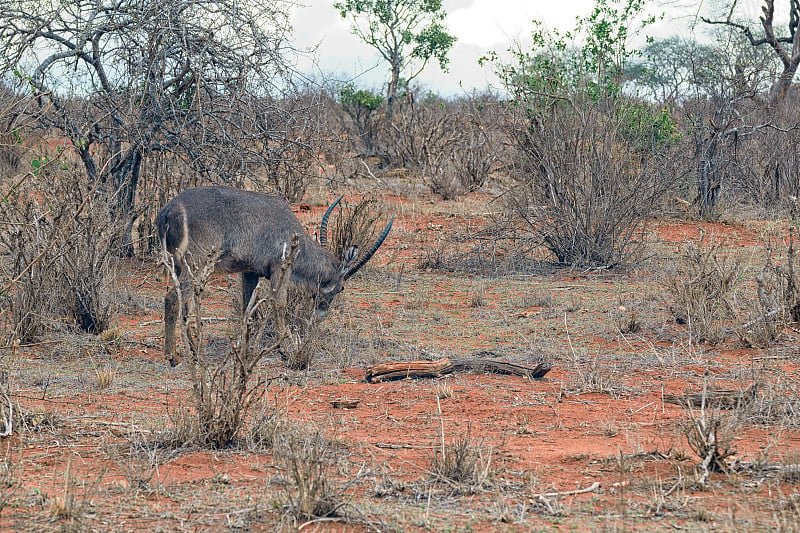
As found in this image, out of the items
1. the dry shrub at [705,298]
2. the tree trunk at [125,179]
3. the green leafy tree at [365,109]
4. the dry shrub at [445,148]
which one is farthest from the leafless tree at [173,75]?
the green leafy tree at [365,109]

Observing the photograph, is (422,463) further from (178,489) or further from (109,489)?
(109,489)

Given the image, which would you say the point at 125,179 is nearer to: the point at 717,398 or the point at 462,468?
the point at 717,398

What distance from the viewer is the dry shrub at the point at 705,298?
290 inches

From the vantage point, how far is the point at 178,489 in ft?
12.2

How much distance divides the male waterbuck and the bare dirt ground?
0.48 meters

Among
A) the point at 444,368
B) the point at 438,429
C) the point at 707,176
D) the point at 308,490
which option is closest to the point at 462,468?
the point at 308,490

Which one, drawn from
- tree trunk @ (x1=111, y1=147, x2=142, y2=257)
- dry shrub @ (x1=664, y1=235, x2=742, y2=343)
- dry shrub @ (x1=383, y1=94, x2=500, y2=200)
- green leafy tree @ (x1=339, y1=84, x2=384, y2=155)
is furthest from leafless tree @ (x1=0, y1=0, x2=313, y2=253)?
green leafy tree @ (x1=339, y1=84, x2=384, y2=155)

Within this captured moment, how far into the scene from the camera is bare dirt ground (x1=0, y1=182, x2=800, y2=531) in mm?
3418

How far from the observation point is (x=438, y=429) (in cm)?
491

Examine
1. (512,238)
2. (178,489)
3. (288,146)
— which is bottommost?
(178,489)

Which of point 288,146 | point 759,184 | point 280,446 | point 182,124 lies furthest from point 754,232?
point 280,446

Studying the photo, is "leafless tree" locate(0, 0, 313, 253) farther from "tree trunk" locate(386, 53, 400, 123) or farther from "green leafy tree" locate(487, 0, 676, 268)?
"tree trunk" locate(386, 53, 400, 123)

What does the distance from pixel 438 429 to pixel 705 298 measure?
11.8ft

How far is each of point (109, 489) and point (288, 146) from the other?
5760 millimetres
